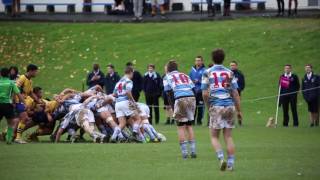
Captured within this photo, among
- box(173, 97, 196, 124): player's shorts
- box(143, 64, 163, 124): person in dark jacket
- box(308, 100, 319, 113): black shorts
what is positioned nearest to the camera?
box(173, 97, 196, 124): player's shorts

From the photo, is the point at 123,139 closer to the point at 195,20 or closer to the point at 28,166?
the point at 28,166

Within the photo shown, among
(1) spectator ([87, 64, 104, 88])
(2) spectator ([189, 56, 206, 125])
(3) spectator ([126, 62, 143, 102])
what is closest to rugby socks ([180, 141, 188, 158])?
(2) spectator ([189, 56, 206, 125])

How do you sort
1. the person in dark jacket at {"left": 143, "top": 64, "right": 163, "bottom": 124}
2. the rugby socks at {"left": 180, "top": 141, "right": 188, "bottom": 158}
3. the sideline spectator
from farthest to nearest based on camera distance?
the sideline spectator
the person in dark jacket at {"left": 143, "top": 64, "right": 163, "bottom": 124}
the rugby socks at {"left": 180, "top": 141, "right": 188, "bottom": 158}

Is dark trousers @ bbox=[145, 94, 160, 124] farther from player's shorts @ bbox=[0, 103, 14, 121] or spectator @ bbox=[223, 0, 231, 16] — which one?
spectator @ bbox=[223, 0, 231, 16]

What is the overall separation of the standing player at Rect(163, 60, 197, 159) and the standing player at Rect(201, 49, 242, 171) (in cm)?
255

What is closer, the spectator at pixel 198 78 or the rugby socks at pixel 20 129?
the rugby socks at pixel 20 129

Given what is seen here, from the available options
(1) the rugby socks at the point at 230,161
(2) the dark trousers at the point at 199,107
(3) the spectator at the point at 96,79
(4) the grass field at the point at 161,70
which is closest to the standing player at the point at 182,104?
(4) the grass field at the point at 161,70

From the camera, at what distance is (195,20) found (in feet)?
178

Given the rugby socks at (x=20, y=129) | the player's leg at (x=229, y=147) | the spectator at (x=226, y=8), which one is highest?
the spectator at (x=226, y=8)

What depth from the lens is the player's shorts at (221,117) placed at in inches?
744

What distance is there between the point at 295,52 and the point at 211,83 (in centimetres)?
2810

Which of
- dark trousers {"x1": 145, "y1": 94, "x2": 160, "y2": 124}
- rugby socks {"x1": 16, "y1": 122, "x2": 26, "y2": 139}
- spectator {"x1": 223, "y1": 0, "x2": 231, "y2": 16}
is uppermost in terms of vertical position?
spectator {"x1": 223, "y1": 0, "x2": 231, "y2": 16}

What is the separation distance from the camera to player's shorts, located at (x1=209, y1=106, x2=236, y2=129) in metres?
18.9

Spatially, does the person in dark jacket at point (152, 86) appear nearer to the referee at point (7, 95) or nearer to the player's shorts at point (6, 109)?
the referee at point (7, 95)
